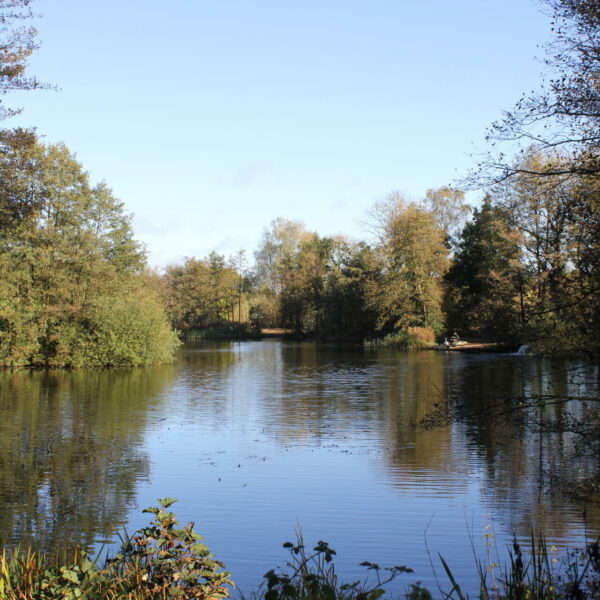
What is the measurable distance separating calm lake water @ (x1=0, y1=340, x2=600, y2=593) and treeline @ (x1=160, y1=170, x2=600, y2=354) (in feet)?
2.99

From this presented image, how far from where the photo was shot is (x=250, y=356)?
128 feet

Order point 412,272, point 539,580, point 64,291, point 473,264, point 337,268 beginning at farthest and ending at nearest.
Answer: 1. point 337,268
2. point 473,264
3. point 412,272
4. point 64,291
5. point 539,580

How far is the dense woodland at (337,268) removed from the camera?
733 cm

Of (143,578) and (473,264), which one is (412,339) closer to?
(473,264)

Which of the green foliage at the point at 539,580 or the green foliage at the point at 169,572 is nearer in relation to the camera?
the green foliage at the point at 169,572

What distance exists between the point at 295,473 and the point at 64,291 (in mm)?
21094

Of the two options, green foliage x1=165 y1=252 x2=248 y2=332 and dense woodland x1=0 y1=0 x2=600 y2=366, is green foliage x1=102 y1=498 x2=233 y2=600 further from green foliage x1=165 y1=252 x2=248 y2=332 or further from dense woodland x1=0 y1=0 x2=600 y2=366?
green foliage x1=165 y1=252 x2=248 y2=332

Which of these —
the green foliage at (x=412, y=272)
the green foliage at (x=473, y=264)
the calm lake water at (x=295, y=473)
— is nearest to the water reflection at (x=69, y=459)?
the calm lake water at (x=295, y=473)

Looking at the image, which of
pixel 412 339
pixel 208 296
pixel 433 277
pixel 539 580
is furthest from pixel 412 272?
pixel 539 580

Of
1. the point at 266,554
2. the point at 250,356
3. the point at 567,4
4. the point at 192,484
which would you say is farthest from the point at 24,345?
the point at 567,4

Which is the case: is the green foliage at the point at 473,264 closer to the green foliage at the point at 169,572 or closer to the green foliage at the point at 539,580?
the green foliage at the point at 539,580

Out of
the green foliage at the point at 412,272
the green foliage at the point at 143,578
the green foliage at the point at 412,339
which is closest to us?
the green foliage at the point at 143,578

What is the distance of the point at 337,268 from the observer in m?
60.0

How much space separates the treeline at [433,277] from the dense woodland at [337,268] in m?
0.05
